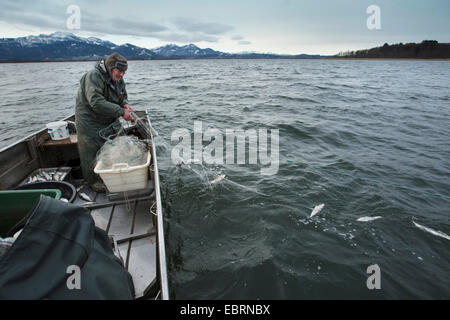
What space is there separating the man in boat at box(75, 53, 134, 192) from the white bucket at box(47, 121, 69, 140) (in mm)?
2014

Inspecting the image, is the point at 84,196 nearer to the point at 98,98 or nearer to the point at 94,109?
the point at 94,109

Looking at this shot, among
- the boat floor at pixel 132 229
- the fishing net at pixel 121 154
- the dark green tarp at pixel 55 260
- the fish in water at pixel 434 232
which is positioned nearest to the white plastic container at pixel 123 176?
the fishing net at pixel 121 154

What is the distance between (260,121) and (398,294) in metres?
13.1

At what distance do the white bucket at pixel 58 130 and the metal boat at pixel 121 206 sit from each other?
16cm

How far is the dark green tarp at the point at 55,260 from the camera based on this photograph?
5.86 ft

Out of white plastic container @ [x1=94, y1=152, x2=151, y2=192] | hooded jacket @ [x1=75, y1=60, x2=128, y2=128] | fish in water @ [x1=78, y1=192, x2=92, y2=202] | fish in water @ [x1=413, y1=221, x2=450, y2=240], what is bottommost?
fish in water @ [x1=413, y1=221, x2=450, y2=240]

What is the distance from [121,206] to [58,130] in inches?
151

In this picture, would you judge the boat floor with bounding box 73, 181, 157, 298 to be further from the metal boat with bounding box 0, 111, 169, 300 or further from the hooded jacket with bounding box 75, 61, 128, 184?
the hooded jacket with bounding box 75, 61, 128, 184

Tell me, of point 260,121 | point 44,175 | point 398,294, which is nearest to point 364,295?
point 398,294

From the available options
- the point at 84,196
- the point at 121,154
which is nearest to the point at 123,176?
the point at 121,154

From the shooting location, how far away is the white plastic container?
417cm

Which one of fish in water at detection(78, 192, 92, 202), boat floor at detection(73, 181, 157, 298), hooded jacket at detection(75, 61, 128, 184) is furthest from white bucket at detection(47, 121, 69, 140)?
fish in water at detection(78, 192, 92, 202)
